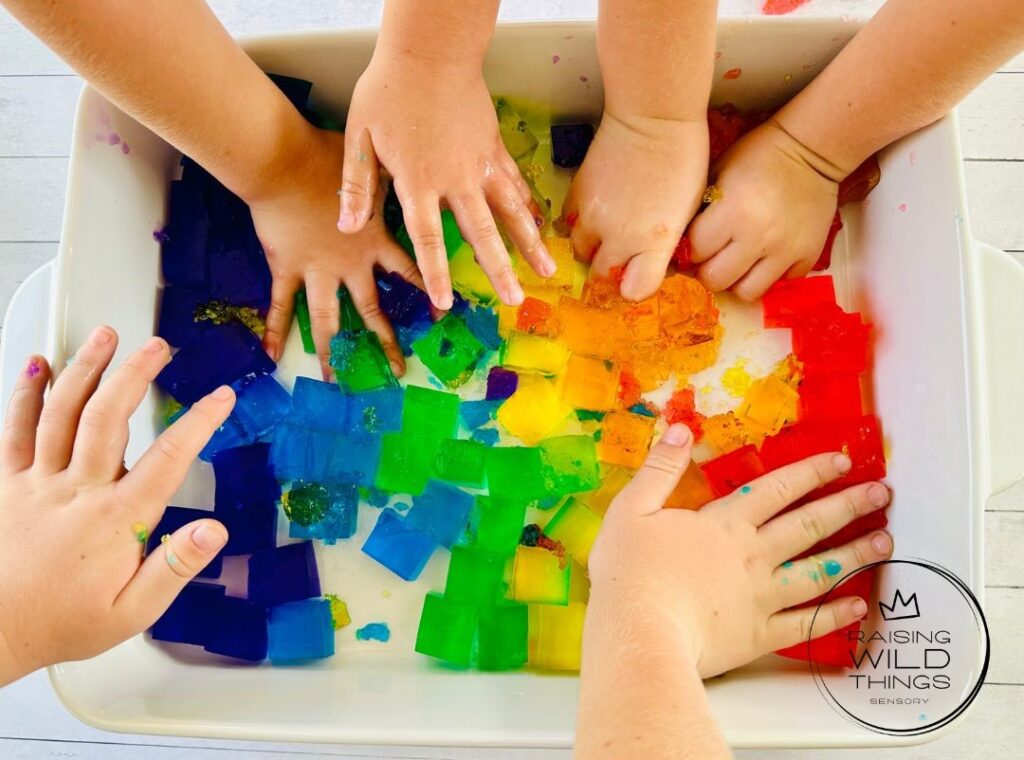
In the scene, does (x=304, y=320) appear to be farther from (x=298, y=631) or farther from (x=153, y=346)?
(x=298, y=631)

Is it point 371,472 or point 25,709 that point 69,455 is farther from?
point 25,709

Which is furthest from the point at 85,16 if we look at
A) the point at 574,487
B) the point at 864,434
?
the point at 864,434

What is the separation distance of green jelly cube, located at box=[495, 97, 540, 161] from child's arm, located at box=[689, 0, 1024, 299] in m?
0.15

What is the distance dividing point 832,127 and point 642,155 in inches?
5.4

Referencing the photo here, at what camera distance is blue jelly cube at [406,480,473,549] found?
641mm

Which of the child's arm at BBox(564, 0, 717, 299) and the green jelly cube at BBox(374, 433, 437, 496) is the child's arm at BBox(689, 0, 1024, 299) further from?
the green jelly cube at BBox(374, 433, 437, 496)

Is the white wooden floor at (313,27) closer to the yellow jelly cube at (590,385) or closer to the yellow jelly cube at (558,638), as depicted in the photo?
the yellow jelly cube at (558,638)

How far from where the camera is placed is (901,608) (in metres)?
0.59

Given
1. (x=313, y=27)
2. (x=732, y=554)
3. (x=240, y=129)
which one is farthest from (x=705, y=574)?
(x=313, y=27)

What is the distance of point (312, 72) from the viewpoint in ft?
2.15

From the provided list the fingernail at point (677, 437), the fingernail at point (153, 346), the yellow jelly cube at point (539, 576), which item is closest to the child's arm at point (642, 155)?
the fingernail at point (677, 437)

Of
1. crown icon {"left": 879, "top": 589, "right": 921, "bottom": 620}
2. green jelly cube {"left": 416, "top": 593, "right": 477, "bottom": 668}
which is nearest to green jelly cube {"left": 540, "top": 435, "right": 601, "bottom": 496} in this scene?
green jelly cube {"left": 416, "top": 593, "right": 477, "bottom": 668}

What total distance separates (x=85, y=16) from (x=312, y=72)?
17cm

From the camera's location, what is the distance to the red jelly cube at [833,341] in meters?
0.64
